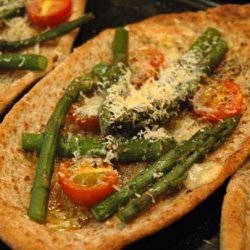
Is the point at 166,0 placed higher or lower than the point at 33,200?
higher

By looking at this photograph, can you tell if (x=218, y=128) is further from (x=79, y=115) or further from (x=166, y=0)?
(x=166, y=0)

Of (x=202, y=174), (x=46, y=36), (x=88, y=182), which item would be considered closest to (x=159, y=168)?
(x=202, y=174)

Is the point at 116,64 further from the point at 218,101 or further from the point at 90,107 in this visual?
the point at 218,101

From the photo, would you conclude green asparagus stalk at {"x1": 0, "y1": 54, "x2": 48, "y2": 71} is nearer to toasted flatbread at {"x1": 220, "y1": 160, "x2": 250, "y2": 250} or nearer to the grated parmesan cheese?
the grated parmesan cheese

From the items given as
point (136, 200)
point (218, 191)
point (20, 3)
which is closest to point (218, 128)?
point (218, 191)

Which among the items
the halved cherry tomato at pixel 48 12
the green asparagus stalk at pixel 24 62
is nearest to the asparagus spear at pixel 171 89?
the green asparagus stalk at pixel 24 62

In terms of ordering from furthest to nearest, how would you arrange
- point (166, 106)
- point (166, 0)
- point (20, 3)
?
1. point (166, 0)
2. point (20, 3)
3. point (166, 106)
